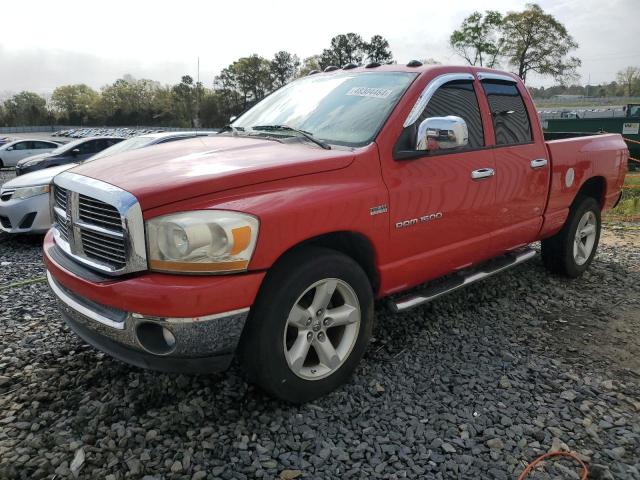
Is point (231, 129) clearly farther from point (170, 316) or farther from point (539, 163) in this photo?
point (539, 163)

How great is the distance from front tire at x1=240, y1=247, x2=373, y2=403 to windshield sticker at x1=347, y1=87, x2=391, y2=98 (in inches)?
47.3

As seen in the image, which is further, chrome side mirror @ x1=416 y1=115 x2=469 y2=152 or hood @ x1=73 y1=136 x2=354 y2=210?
chrome side mirror @ x1=416 y1=115 x2=469 y2=152

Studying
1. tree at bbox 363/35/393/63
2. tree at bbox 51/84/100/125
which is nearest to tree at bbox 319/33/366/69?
tree at bbox 363/35/393/63

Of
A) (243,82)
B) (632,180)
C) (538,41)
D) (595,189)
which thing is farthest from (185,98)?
(595,189)

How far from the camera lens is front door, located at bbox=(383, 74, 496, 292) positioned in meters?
3.02

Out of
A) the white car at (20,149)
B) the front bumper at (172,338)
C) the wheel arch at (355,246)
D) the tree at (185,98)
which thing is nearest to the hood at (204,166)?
the wheel arch at (355,246)

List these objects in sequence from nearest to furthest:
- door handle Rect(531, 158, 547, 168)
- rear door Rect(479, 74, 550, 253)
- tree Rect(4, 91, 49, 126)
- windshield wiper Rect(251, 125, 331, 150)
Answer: windshield wiper Rect(251, 125, 331, 150), rear door Rect(479, 74, 550, 253), door handle Rect(531, 158, 547, 168), tree Rect(4, 91, 49, 126)

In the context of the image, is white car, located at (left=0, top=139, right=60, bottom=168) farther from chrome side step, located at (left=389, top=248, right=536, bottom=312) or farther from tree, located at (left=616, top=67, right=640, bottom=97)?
tree, located at (left=616, top=67, right=640, bottom=97)

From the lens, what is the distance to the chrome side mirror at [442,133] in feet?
9.33

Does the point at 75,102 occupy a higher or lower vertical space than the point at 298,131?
higher

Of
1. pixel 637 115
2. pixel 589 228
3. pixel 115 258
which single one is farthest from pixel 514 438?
pixel 637 115

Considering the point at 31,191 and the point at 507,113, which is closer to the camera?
the point at 507,113

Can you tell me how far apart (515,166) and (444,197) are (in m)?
0.98

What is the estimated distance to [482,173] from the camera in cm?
355
